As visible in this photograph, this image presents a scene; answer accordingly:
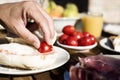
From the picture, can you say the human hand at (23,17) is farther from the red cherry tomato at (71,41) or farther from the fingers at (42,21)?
the red cherry tomato at (71,41)

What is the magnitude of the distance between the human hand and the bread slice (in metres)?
0.09

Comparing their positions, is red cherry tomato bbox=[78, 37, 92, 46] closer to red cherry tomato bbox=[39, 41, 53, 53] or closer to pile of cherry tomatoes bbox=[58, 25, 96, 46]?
pile of cherry tomatoes bbox=[58, 25, 96, 46]

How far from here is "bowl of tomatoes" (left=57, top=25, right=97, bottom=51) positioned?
1.34 meters

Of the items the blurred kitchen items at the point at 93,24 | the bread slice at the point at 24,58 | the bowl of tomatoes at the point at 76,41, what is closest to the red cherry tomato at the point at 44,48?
the bread slice at the point at 24,58

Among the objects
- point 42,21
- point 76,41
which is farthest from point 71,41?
point 42,21

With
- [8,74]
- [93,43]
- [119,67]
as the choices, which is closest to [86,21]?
[93,43]

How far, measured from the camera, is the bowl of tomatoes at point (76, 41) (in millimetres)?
1344

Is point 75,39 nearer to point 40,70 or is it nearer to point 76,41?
point 76,41

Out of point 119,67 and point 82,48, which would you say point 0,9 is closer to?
point 82,48

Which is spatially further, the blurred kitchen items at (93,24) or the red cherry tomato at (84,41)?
the blurred kitchen items at (93,24)

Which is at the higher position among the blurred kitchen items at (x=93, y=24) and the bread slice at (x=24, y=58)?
the bread slice at (x=24, y=58)

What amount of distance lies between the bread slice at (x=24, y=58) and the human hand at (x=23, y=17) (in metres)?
0.09

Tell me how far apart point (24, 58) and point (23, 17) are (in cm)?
25

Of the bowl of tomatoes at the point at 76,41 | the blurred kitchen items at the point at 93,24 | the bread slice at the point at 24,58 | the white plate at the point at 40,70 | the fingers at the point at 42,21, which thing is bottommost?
the blurred kitchen items at the point at 93,24
